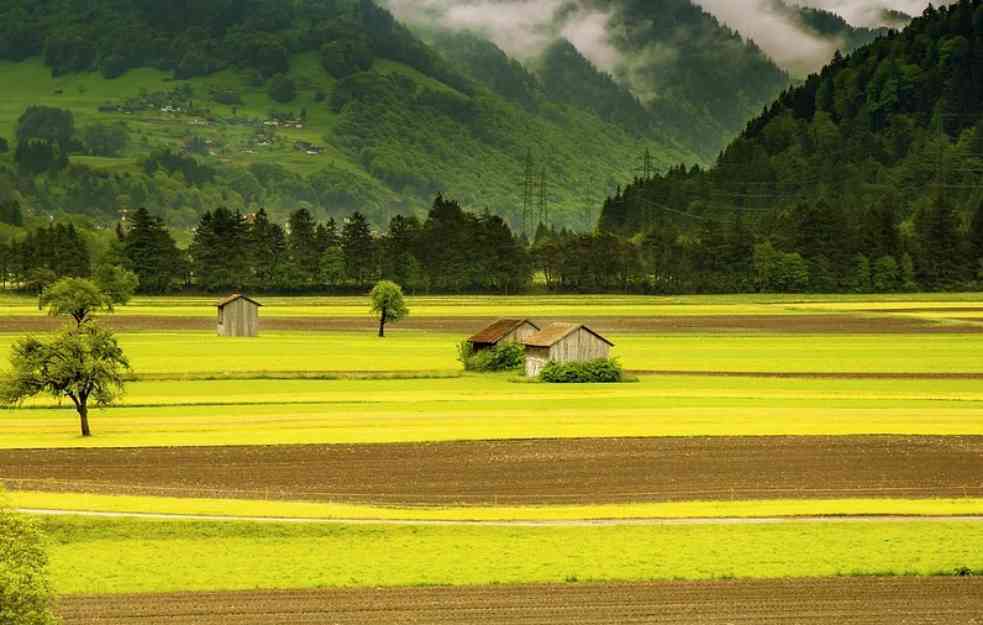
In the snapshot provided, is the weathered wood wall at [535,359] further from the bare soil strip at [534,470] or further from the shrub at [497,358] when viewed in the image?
the bare soil strip at [534,470]

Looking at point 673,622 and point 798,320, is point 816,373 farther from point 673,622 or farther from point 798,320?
point 673,622

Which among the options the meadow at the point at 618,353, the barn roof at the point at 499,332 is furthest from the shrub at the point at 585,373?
the barn roof at the point at 499,332

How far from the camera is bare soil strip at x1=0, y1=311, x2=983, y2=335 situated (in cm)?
13500

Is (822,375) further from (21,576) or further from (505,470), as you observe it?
(21,576)

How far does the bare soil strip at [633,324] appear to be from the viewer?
443 ft

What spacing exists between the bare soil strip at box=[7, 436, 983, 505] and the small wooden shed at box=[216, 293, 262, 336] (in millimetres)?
71025

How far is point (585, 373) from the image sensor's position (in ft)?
305

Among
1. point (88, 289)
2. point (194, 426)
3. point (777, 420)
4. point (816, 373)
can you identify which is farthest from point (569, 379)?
point (88, 289)

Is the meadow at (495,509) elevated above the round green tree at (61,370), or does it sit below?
below

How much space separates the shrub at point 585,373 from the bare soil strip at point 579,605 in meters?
53.5

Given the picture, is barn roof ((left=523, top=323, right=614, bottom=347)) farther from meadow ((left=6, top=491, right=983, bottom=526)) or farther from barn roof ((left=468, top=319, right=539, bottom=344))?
meadow ((left=6, top=491, right=983, bottom=526))

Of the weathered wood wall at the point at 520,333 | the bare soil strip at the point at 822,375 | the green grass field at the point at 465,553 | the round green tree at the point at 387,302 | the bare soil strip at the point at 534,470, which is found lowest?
the green grass field at the point at 465,553

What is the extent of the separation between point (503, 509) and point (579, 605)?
12.0 meters

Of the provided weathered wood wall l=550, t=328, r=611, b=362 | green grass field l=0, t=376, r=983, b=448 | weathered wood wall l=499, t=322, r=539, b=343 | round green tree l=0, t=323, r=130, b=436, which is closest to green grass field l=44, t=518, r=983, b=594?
green grass field l=0, t=376, r=983, b=448
